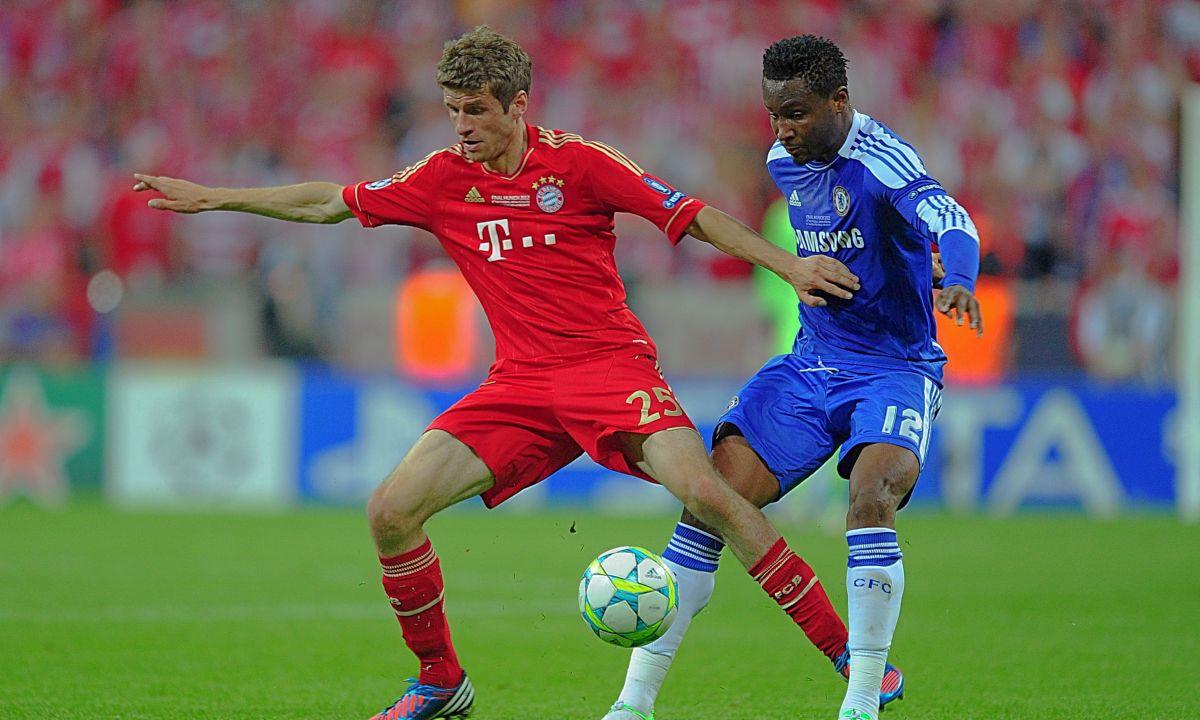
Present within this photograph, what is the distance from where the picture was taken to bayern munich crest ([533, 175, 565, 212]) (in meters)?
5.72

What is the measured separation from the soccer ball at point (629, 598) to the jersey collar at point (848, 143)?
1.45 m

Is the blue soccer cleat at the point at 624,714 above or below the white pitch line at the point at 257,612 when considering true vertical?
below

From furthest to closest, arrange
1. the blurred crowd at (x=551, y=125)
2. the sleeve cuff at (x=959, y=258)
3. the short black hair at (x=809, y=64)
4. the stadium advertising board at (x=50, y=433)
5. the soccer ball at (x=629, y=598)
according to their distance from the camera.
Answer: the blurred crowd at (x=551, y=125)
the stadium advertising board at (x=50, y=433)
the short black hair at (x=809, y=64)
the soccer ball at (x=629, y=598)
the sleeve cuff at (x=959, y=258)

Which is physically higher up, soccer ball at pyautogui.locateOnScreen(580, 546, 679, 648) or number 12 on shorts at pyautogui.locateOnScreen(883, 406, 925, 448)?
number 12 on shorts at pyautogui.locateOnScreen(883, 406, 925, 448)

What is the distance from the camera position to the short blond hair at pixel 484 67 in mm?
5590

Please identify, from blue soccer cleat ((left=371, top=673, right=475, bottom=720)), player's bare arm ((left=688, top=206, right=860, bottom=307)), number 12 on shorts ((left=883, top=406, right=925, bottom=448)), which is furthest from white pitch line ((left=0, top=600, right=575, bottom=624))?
Result: player's bare arm ((left=688, top=206, right=860, bottom=307))

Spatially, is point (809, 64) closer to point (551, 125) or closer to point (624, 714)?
point (624, 714)

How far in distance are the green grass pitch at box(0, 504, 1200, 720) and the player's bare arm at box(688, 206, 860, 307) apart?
1.50m

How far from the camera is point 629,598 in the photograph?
5.39m

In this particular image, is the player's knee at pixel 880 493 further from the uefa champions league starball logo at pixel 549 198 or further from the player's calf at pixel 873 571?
the uefa champions league starball logo at pixel 549 198

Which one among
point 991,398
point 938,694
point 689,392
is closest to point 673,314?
point 689,392

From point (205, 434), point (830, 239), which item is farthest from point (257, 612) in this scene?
point (205, 434)

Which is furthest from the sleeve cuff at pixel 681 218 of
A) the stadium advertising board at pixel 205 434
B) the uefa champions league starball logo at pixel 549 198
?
the stadium advertising board at pixel 205 434

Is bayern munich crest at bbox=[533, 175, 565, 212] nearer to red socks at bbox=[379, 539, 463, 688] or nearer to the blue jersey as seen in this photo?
the blue jersey
